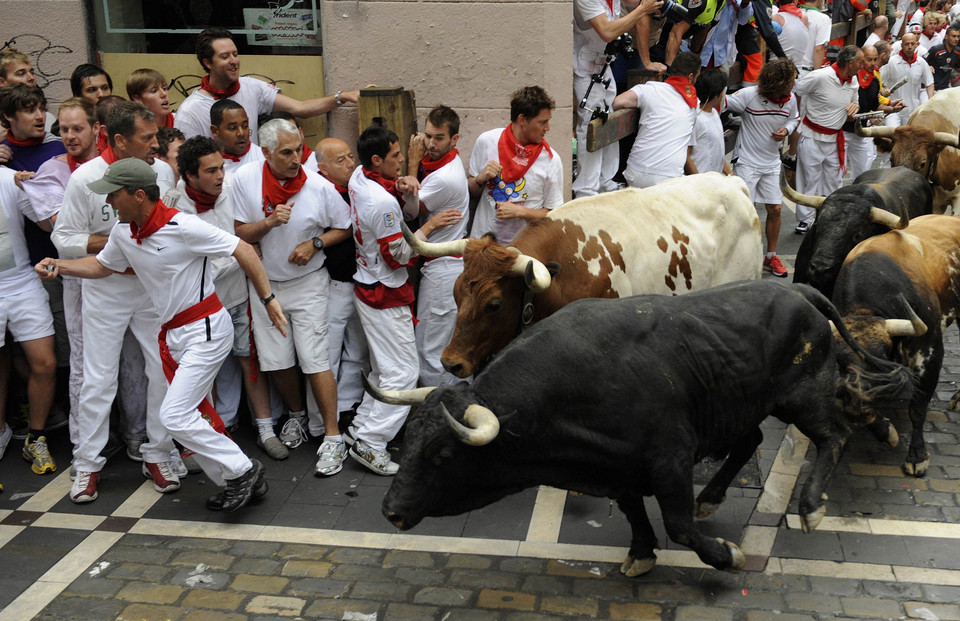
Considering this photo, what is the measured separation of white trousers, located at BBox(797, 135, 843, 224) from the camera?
11.1m

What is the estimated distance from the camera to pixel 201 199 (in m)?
6.20

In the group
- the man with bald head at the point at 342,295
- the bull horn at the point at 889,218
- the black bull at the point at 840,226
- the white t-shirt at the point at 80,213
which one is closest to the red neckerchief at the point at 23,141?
the white t-shirt at the point at 80,213

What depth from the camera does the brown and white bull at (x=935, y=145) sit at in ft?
29.2

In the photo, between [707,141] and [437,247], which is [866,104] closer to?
[707,141]

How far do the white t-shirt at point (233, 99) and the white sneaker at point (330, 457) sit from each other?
2.59 m

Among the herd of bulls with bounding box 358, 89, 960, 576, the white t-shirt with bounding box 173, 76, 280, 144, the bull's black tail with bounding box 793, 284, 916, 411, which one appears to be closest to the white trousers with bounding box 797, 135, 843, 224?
the herd of bulls with bounding box 358, 89, 960, 576

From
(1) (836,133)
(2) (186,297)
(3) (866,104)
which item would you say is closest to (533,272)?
(2) (186,297)

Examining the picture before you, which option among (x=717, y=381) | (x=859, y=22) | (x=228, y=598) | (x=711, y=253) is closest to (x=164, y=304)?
(x=228, y=598)

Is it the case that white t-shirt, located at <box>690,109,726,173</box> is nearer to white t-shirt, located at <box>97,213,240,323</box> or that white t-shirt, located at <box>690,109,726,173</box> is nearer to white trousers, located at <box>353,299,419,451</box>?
white trousers, located at <box>353,299,419,451</box>

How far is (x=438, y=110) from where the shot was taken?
6.71 metres

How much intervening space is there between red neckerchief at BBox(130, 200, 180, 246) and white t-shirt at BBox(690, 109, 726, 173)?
5281 mm

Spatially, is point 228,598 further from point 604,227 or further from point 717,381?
point 604,227

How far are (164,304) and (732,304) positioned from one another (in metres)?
3.33

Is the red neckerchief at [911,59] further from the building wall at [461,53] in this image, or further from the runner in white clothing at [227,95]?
the runner in white clothing at [227,95]
